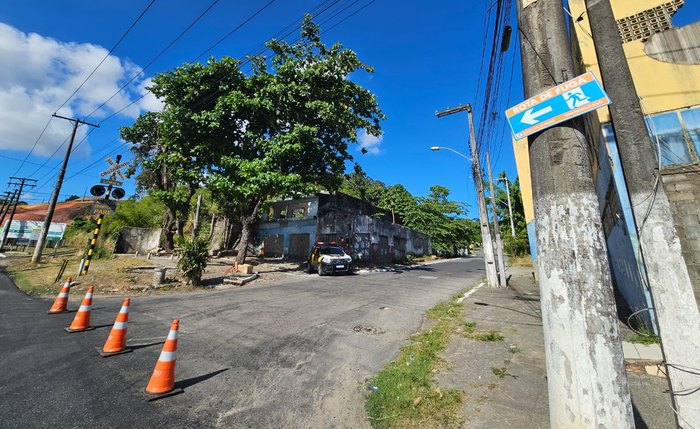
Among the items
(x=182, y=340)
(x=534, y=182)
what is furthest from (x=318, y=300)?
(x=534, y=182)

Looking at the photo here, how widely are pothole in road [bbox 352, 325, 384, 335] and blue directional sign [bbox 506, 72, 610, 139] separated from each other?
5022 mm

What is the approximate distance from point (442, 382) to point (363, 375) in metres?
1.10

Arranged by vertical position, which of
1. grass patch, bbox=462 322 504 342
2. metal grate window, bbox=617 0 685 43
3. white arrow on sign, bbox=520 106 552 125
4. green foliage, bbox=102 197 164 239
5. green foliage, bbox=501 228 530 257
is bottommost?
grass patch, bbox=462 322 504 342

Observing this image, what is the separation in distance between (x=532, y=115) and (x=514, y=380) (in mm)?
3502

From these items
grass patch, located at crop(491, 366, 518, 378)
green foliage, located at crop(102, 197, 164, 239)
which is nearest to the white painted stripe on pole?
grass patch, located at crop(491, 366, 518, 378)

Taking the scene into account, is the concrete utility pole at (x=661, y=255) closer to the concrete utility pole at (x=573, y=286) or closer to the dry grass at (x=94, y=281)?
the concrete utility pole at (x=573, y=286)

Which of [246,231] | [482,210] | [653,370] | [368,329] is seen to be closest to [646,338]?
[653,370]

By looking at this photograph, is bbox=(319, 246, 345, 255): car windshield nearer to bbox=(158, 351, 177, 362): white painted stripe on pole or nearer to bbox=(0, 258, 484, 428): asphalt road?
bbox=(0, 258, 484, 428): asphalt road

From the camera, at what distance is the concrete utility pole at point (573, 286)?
170 centimetres

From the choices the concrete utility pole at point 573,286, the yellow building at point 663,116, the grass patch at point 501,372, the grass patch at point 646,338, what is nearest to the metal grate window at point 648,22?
the yellow building at point 663,116

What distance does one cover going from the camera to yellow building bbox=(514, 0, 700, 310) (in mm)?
5320

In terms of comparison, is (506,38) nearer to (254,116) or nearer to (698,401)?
(698,401)

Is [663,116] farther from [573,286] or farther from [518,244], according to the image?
[518,244]

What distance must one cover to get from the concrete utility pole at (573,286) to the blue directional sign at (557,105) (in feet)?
0.28
